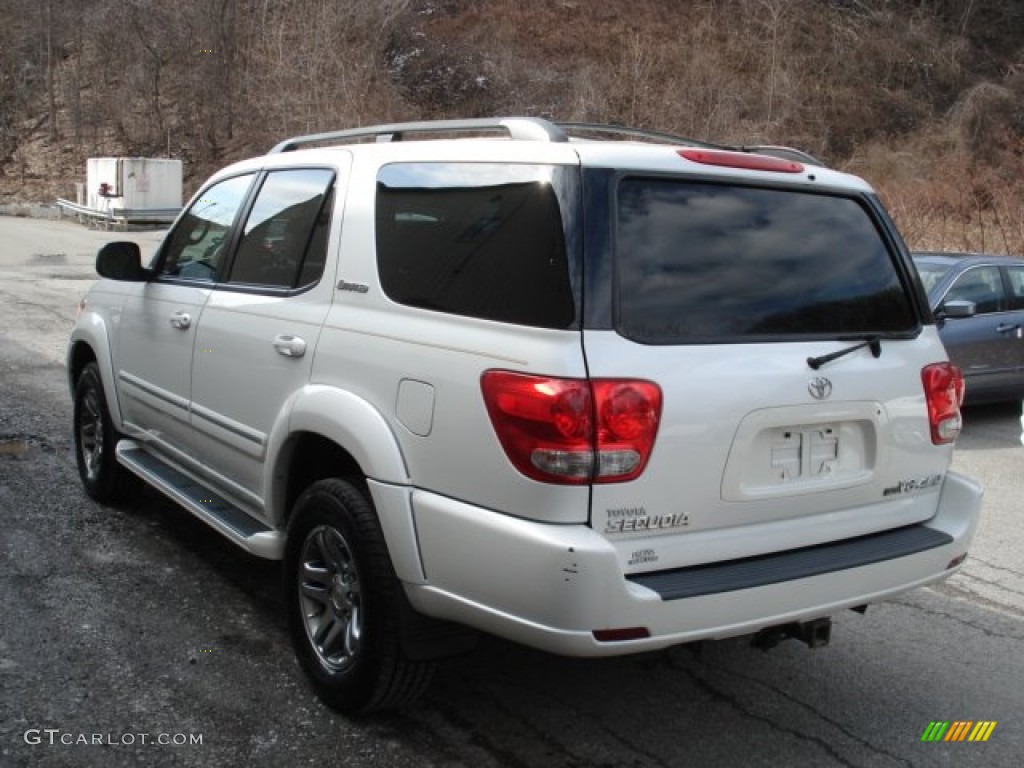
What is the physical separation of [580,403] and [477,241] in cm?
68

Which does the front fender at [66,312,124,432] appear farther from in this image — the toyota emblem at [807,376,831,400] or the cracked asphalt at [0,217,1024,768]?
the toyota emblem at [807,376,831,400]

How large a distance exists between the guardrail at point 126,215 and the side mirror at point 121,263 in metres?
24.9

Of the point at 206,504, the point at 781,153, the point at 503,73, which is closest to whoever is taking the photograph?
the point at 781,153

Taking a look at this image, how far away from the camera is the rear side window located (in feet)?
9.15

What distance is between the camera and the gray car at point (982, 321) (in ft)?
28.4

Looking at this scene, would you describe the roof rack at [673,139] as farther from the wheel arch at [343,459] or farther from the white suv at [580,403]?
the wheel arch at [343,459]

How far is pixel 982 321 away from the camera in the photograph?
8.86 metres

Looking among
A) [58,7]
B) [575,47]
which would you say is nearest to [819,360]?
[575,47]

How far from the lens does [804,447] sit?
3.04m

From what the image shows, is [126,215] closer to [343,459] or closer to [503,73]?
[503,73]

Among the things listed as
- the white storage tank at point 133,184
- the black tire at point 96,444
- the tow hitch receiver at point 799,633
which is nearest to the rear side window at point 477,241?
the tow hitch receiver at point 799,633

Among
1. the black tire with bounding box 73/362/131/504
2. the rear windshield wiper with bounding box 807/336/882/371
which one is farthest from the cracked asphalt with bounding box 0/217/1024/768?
the rear windshield wiper with bounding box 807/336/882/371

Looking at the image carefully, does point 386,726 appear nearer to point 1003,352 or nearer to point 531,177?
point 531,177

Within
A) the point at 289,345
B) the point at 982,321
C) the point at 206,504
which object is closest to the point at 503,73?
the point at 982,321
